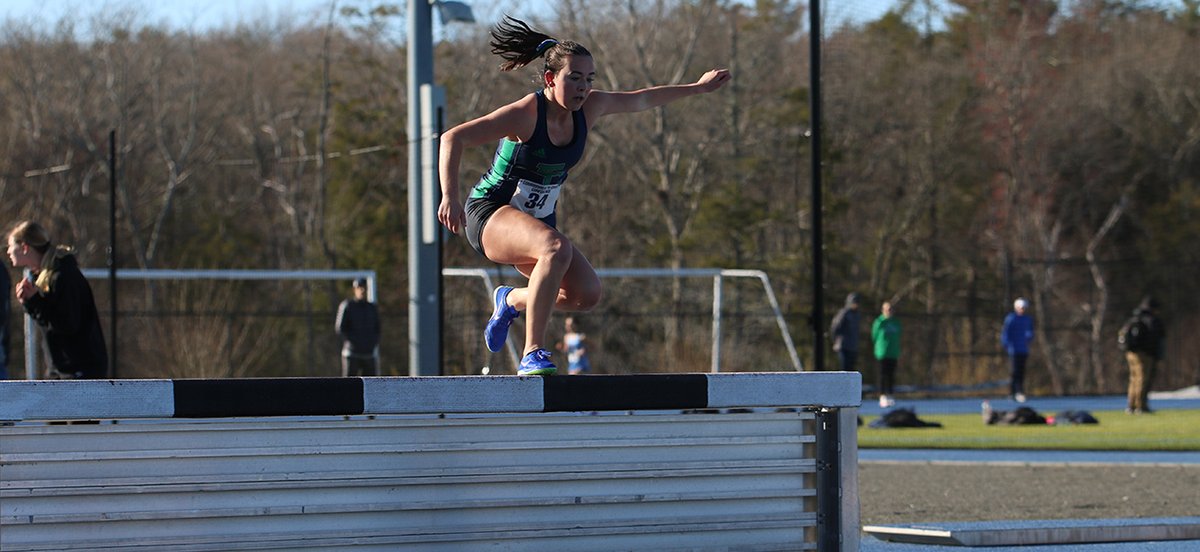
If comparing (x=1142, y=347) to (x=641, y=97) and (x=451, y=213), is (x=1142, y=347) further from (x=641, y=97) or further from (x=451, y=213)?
(x=451, y=213)

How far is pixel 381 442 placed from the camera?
4285mm

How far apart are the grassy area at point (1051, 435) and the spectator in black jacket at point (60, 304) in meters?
7.67

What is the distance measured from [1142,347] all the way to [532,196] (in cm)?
1499

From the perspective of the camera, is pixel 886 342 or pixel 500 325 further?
pixel 886 342

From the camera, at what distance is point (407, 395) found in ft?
13.9

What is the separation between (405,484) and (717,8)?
27.9 m

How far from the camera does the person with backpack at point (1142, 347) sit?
18.9 m

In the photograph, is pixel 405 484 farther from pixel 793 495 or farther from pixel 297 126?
pixel 297 126

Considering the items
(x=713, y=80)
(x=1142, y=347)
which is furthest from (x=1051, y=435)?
(x=713, y=80)

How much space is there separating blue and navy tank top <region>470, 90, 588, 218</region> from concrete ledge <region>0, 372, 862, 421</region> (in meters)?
1.15

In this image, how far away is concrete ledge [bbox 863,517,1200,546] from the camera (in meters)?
6.76

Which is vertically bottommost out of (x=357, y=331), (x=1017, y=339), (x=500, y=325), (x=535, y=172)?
(x=1017, y=339)

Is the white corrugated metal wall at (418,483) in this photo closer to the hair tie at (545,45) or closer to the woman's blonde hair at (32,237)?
the hair tie at (545,45)

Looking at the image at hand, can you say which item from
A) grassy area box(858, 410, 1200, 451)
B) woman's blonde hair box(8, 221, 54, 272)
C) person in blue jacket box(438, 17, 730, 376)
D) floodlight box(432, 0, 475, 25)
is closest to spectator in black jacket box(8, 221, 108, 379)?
woman's blonde hair box(8, 221, 54, 272)
